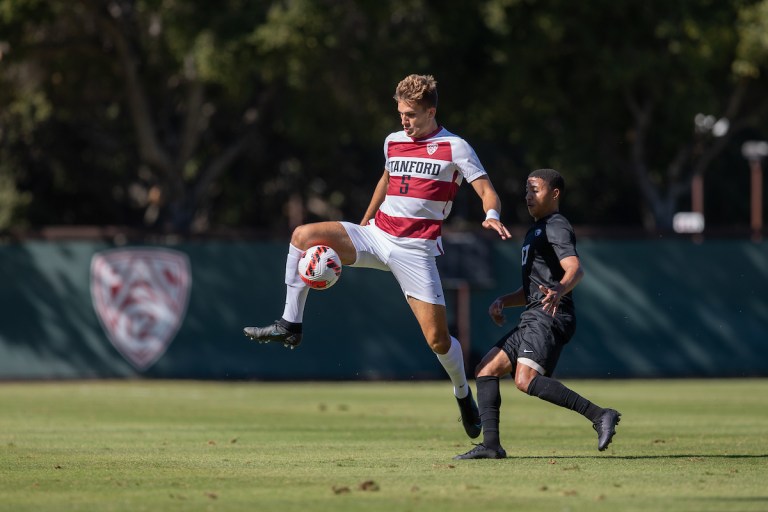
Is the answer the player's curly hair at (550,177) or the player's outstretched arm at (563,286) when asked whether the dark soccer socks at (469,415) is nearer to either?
the player's outstretched arm at (563,286)

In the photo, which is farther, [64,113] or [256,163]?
[256,163]

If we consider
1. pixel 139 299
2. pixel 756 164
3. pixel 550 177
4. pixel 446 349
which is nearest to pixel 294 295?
pixel 446 349

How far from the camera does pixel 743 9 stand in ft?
109

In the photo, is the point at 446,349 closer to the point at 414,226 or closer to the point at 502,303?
the point at 502,303

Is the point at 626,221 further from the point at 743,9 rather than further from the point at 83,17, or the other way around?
the point at 83,17

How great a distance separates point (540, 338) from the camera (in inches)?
406

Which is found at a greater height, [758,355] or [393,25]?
[393,25]

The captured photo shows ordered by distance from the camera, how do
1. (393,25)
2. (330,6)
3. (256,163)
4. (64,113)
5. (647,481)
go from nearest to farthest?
(647,481) < (330,6) < (393,25) < (64,113) < (256,163)

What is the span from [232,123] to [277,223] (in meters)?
8.11

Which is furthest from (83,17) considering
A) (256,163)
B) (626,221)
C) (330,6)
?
(626,221)

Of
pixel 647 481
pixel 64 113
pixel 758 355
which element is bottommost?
pixel 758 355

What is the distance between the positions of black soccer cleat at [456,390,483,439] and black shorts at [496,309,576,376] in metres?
0.77

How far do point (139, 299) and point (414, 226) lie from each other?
15197 mm

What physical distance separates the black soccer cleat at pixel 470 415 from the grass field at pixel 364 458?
0.95 ft
